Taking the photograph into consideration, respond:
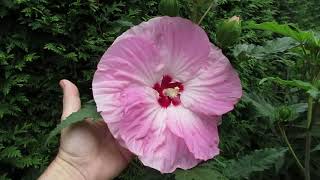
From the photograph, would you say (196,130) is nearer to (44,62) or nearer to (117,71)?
(117,71)

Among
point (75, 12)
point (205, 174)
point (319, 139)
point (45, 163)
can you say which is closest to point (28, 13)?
point (75, 12)

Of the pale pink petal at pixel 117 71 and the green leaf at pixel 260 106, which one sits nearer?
the pale pink petal at pixel 117 71

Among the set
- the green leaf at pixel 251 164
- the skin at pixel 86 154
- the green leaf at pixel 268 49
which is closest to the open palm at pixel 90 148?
the skin at pixel 86 154

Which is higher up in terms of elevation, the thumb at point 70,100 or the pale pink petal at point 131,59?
the pale pink petal at point 131,59

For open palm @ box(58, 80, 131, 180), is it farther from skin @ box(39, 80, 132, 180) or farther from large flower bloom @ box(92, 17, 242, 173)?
large flower bloom @ box(92, 17, 242, 173)

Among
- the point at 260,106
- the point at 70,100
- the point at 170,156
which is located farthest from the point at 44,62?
the point at 170,156

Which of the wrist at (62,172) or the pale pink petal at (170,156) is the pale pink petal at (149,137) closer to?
the pale pink petal at (170,156)

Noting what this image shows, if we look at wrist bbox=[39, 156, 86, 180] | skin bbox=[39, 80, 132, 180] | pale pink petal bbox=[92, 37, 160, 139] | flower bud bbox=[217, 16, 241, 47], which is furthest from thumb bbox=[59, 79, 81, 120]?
flower bud bbox=[217, 16, 241, 47]
